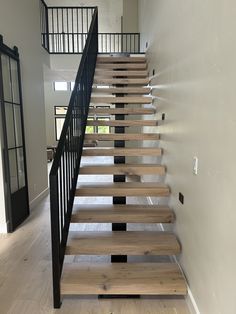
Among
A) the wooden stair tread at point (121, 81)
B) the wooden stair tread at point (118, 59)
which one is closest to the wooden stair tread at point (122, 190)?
the wooden stair tread at point (121, 81)

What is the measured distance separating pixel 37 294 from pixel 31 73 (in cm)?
350

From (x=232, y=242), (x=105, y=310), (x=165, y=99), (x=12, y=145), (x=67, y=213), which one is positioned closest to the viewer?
(x=232, y=242)

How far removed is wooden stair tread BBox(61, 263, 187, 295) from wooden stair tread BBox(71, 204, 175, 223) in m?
0.40

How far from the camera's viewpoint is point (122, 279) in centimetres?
202

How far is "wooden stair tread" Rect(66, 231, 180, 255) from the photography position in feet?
7.07

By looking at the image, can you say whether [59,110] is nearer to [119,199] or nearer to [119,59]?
[119,59]

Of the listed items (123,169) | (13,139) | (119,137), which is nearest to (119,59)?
(119,137)

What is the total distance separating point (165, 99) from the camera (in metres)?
2.97

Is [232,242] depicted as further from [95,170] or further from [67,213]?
[95,170]

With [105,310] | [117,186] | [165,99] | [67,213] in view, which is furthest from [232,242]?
[165,99]

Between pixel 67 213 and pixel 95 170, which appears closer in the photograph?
pixel 67 213

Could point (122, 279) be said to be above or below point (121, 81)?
below

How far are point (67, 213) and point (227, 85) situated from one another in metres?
1.63

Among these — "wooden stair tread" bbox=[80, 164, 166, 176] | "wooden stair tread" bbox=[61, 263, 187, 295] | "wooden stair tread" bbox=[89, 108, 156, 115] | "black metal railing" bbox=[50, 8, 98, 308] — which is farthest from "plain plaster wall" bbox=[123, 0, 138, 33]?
"wooden stair tread" bbox=[61, 263, 187, 295]
